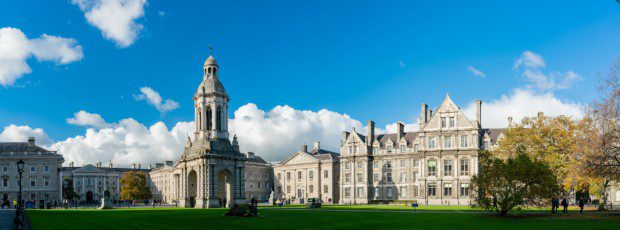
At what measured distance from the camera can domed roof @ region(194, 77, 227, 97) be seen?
243 feet

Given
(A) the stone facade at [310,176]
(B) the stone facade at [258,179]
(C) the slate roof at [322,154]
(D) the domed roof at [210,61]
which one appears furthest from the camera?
(B) the stone facade at [258,179]

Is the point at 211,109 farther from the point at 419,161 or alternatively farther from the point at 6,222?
the point at 6,222

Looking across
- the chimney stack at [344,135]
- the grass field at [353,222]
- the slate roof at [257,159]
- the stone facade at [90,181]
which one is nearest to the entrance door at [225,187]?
the chimney stack at [344,135]

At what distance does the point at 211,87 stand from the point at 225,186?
14.1 m

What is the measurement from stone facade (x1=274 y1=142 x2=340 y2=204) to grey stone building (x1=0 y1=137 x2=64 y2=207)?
1689 inches

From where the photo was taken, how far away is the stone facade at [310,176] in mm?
105438

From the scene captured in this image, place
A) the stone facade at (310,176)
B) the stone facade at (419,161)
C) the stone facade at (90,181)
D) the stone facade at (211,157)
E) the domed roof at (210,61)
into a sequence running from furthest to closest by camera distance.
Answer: the stone facade at (90,181)
the stone facade at (310,176)
the stone facade at (419,161)
the domed roof at (210,61)
the stone facade at (211,157)

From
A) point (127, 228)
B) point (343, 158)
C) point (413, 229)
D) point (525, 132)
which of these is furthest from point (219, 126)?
point (413, 229)

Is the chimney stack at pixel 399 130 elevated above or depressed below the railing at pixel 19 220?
above

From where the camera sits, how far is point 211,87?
74.2m

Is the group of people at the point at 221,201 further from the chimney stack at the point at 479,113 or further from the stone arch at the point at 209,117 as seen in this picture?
the chimney stack at the point at 479,113

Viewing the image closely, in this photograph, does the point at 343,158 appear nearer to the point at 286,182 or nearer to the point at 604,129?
the point at 286,182

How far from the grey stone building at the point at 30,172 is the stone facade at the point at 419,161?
53.8 metres

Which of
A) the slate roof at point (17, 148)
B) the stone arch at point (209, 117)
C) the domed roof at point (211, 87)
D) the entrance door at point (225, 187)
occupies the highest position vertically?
the domed roof at point (211, 87)
